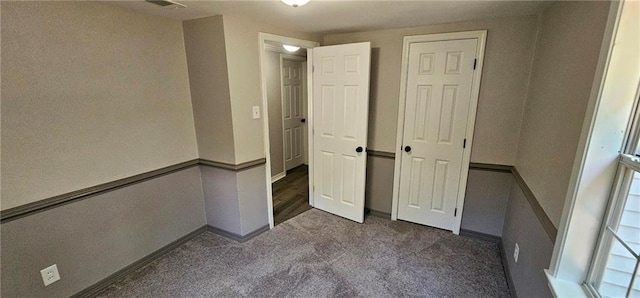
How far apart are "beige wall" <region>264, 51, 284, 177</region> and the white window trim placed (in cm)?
346

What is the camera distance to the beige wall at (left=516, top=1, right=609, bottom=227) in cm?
115

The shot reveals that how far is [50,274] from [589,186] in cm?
298

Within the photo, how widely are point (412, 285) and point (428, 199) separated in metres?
1.02

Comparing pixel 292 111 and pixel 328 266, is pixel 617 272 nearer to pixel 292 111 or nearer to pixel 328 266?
pixel 328 266

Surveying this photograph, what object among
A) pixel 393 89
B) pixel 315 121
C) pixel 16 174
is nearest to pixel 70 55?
pixel 16 174

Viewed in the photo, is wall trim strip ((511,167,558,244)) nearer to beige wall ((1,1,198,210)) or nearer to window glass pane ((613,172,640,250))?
window glass pane ((613,172,640,250))

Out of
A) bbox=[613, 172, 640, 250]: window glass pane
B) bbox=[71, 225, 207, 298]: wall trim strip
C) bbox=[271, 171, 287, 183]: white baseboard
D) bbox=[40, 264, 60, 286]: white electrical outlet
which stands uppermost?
bbox=[613, 172, 640, 250]: window glass pane

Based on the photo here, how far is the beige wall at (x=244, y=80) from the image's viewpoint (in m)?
2.17

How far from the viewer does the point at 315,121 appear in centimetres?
301

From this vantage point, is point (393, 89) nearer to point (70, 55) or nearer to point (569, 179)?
point (569, 179)

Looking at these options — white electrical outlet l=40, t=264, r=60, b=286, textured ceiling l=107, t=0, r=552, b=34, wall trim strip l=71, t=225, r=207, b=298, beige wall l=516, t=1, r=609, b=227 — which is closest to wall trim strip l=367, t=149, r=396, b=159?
beige wall l=516, t=1, r=609, b=227

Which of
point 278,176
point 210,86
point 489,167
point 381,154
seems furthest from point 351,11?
point 278,176

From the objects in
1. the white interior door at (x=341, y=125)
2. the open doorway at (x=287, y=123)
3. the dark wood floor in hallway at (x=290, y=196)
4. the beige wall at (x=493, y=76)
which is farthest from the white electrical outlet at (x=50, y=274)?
the beige wall at (x=493, y=76)

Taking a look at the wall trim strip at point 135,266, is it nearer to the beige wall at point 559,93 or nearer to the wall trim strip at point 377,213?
the wall trim strip at point 377,213
